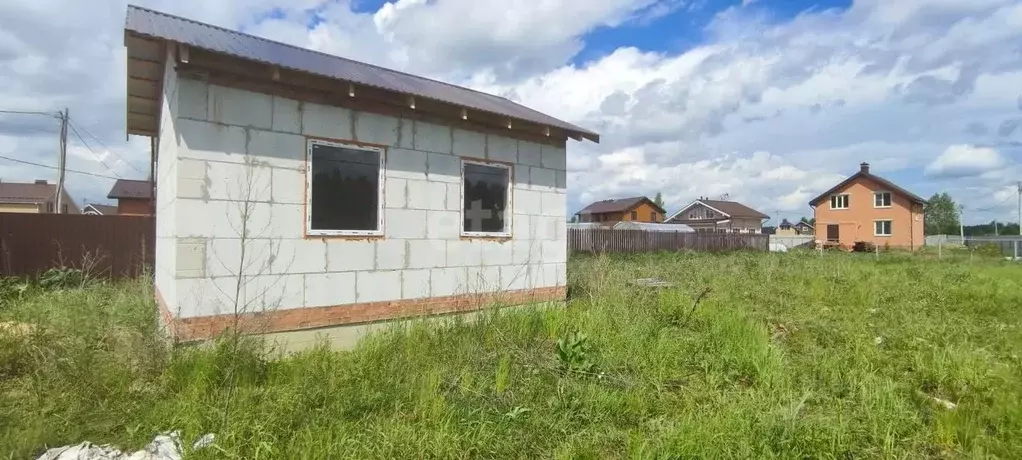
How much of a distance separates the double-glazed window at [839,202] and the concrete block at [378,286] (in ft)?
153

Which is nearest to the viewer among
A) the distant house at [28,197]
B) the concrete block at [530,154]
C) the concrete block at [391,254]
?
the concrete block at [391,254]

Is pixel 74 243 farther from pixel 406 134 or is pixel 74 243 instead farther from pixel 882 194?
pixel 882 194

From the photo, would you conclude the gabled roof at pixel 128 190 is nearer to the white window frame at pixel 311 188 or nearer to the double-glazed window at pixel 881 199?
the white window frame at pixel 311 188

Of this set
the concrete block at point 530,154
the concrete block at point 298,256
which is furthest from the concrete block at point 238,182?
the concrete block at point 530,154

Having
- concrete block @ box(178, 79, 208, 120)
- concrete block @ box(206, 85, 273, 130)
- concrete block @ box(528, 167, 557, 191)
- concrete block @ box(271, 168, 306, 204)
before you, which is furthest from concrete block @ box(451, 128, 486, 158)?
concrete block @ box(178, 79, 208, 120)

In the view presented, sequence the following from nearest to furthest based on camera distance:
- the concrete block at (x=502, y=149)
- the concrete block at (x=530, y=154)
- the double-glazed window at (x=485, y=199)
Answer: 1. the double-glazed window at (x=485, y=199)
2. the concrete block at (x=502, y=149)
3. the concrete block at (x=530, y=154)

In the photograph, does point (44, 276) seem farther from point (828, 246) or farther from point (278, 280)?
point (828, 246)

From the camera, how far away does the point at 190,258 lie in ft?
17.5

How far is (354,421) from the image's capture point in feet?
13.3

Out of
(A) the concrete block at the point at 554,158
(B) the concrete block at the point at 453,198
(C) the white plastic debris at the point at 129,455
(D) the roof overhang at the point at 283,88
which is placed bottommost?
(C) the white plastic debris at the point at 129,455

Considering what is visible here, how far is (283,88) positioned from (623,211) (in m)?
55.4

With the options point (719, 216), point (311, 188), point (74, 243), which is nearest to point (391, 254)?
point (311, 188)

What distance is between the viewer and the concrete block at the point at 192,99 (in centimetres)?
534

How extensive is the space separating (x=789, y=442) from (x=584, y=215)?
6348 cm
